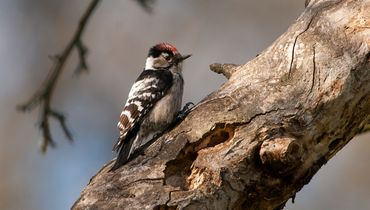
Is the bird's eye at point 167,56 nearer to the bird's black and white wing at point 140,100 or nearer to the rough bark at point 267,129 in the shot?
the bird's black and white wing at point 140,100

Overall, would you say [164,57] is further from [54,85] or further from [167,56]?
[54,85]

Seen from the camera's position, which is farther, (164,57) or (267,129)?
(164,57)

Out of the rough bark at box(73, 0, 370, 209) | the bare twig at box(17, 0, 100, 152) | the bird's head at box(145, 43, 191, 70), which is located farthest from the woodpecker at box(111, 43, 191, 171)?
the rough bark at box(73, 0, 370, 209)

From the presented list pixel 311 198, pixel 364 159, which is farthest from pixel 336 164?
pixel 311 198

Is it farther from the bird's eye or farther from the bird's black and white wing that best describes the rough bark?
the bird's eye

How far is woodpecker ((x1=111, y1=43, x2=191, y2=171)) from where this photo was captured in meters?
5.27

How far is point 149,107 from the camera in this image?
552 centimetres

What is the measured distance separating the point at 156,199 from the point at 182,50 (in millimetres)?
5683

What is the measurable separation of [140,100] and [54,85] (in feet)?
2.97

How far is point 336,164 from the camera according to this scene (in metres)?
9.11

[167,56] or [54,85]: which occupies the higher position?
[167,56]

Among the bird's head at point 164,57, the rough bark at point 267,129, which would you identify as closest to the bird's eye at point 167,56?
the bird's head at point 164,57

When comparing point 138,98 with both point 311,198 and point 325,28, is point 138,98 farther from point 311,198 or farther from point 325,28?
point 311,198

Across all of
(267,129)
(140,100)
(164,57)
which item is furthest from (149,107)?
(267,129)
